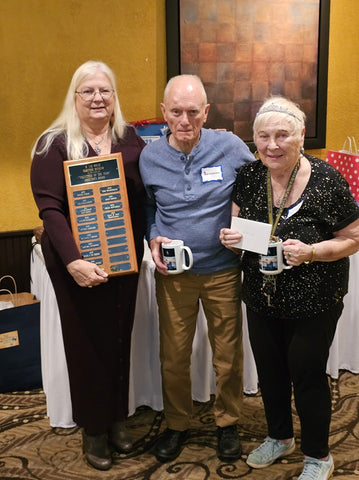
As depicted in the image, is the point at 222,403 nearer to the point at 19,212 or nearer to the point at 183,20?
the point at 19,212

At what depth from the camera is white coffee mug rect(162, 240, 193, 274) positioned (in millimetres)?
2107

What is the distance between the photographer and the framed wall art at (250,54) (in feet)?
11.6

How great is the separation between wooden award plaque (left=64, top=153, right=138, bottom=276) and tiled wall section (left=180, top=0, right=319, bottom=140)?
165 cm

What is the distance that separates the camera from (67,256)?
2.10 meters

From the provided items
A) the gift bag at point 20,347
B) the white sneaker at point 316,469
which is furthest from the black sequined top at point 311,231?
the gift bag at point 20,347

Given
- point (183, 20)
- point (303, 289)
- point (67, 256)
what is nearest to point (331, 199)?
point (303, 289)

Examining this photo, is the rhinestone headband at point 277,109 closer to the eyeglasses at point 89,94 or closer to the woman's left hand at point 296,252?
the woman's left hand at point 296,252

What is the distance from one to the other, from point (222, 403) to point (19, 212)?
1.77 metres

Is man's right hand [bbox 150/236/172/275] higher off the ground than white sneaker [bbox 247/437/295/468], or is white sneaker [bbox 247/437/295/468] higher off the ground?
man's right hand [bbox 150/236/172/275]

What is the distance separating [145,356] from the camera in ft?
9.08

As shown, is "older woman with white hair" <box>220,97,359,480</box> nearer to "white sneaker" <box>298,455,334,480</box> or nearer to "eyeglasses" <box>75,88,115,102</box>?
"white sneaker" <box>298,455,334,480</box>


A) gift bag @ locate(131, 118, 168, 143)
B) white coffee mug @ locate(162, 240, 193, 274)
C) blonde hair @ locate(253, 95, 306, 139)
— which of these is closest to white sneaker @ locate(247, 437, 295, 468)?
white coffee mug @ locate(162, 240, 193, 274)

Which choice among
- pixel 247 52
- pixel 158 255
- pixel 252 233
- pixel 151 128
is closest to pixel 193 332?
pixel 158 255

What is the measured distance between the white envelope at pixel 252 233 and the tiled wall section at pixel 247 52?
1817mm
